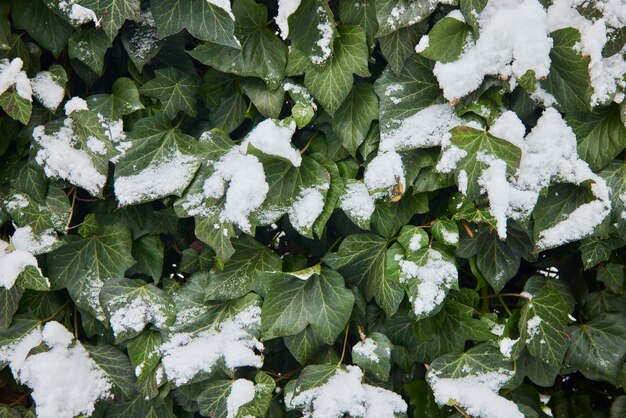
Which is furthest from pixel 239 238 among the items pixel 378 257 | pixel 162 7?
pixel 162 7

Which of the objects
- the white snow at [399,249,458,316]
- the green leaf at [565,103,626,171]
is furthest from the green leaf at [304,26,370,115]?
the green leaf at [565,103,626,171]

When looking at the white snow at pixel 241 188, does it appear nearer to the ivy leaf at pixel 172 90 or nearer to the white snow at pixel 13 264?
the ivy leaf at pixel 172 90

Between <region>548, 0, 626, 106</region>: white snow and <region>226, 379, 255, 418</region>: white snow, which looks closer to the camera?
<region>548, 0, 626, 106</region>: white snow

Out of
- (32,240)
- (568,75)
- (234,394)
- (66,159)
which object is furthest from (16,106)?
(568,75)

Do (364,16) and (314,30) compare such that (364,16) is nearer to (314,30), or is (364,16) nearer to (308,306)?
(314,30)

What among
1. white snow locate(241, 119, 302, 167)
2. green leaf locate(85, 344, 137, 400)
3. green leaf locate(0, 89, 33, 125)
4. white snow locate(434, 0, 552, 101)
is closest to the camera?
white snow locate(434, 0, 552, 101)

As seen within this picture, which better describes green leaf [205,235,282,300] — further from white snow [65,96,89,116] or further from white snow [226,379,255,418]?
white snow [65,96,89,116]

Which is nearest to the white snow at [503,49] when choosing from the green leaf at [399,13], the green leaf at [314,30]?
the green leaf at [399,13]
